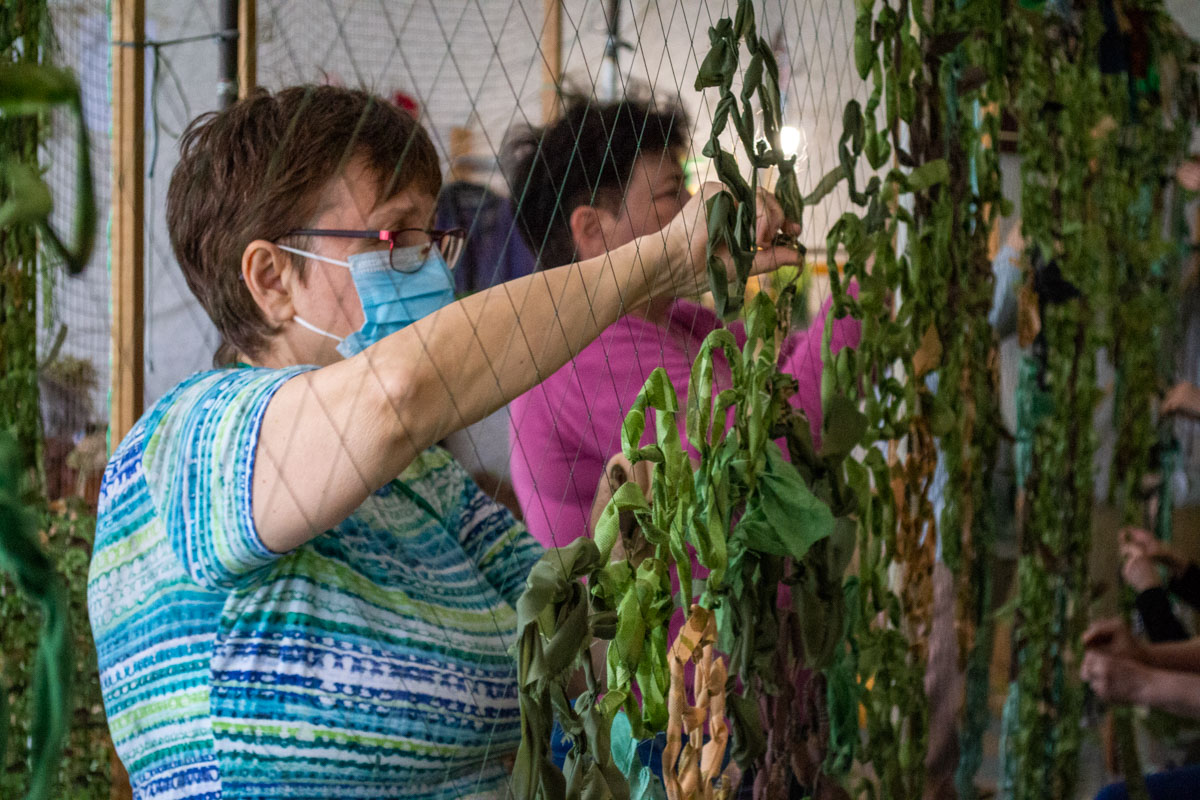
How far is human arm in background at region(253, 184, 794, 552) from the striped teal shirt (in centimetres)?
3

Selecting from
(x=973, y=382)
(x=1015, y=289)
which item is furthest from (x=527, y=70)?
(x=1015, y=289)

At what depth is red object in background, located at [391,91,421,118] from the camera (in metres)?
0.43

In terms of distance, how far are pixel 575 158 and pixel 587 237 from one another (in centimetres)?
4

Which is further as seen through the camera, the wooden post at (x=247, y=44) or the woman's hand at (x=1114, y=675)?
the woman's hand at (x=1114, y=675)

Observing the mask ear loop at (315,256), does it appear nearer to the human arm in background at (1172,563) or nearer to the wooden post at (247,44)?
the wooden post at (247,44)

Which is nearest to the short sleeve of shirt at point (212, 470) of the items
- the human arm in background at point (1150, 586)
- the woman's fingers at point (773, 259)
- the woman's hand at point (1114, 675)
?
the woman's fingers at point (773, 259)

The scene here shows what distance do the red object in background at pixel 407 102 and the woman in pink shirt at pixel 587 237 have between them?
0.05 m

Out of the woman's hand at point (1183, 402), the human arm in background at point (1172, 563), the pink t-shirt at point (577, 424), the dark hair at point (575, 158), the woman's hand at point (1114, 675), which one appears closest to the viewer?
the dark hair at point (575, 158)

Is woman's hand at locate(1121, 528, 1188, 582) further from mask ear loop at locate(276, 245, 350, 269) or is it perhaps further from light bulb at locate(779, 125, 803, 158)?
mask ear loop at locate(276, 245, 350, 269)

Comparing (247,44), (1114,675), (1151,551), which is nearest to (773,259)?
(247,44)

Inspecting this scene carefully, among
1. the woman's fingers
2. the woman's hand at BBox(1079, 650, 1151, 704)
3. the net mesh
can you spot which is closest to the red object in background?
the net mesh

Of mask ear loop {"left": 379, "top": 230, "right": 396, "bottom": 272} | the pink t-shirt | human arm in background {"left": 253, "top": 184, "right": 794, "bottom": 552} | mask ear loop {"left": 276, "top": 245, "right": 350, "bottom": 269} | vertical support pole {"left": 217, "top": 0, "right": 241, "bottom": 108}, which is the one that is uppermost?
vertical support pole {"left": 217, "top": 0, "right": 241, "bottom": 108}

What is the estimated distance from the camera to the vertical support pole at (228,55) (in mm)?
391

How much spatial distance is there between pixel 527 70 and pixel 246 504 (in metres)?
0.24
